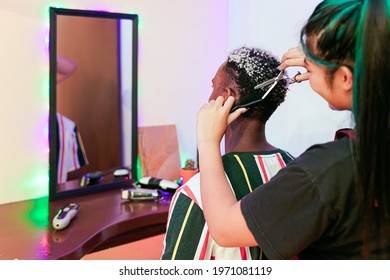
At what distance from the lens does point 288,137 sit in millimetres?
1385

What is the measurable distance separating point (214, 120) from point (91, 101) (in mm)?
776

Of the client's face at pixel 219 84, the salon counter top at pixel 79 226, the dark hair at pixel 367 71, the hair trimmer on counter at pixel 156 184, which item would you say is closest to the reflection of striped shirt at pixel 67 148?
the salon counter top at pixel 79 226

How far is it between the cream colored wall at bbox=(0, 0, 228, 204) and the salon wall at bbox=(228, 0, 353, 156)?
10 centimetres

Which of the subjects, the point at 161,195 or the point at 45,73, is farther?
the point at 161,195

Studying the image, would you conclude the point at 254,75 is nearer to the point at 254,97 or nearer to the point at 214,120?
the point at 254,97

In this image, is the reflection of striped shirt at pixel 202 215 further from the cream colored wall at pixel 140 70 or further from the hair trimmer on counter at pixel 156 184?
the cream colored wall at pixel 140 70

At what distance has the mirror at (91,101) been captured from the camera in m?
1.29

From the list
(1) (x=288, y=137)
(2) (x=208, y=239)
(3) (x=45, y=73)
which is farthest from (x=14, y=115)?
(1) (x=288, y=137)

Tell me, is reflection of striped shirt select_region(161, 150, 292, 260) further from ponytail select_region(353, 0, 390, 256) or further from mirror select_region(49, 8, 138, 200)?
mirror select_region(49, 8, 138, 200)

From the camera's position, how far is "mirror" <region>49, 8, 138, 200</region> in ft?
4.22

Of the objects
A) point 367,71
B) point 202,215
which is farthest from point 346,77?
point 202,215

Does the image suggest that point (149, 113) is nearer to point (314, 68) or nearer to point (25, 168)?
Result: point (25, 168)

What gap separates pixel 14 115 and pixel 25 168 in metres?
0.17

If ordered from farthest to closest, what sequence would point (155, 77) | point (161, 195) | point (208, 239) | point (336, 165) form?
point (155, 77), point (161, 195), point (208, 239), point (336, 165)
